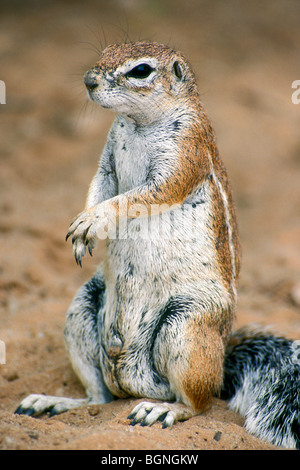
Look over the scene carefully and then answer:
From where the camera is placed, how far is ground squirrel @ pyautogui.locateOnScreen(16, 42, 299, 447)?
14.6ft

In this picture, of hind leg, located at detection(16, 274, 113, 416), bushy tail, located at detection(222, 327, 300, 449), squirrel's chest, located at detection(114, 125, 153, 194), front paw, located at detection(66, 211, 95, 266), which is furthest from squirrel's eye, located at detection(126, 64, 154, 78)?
bushy tail, located at detection(222, 327, 300, 449)

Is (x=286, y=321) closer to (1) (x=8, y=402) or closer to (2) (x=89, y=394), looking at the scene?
(2) (x=89, y=394)

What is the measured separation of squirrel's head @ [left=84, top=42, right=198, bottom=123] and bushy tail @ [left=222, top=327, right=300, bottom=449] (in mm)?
2099

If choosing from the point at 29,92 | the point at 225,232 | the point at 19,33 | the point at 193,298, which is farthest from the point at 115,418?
the point at 19,33

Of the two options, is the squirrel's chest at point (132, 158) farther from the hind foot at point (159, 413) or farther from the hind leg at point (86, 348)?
the hind foot at point (159, 413)

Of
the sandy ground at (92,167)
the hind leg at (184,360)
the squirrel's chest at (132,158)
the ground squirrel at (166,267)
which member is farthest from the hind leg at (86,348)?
the squirrel's chest at (132,158)

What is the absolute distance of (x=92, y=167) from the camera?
9820 millimetres

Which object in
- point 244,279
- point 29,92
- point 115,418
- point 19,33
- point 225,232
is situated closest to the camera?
point 115,418

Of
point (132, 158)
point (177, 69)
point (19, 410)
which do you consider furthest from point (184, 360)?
point (177, 69)

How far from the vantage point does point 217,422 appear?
14.7 ft

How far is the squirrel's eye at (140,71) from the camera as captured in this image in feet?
14.7

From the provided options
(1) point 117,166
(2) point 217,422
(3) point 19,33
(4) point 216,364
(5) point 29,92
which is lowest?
(2) point 217,422

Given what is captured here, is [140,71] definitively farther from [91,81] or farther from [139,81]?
[91,81]

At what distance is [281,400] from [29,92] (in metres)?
8.20
